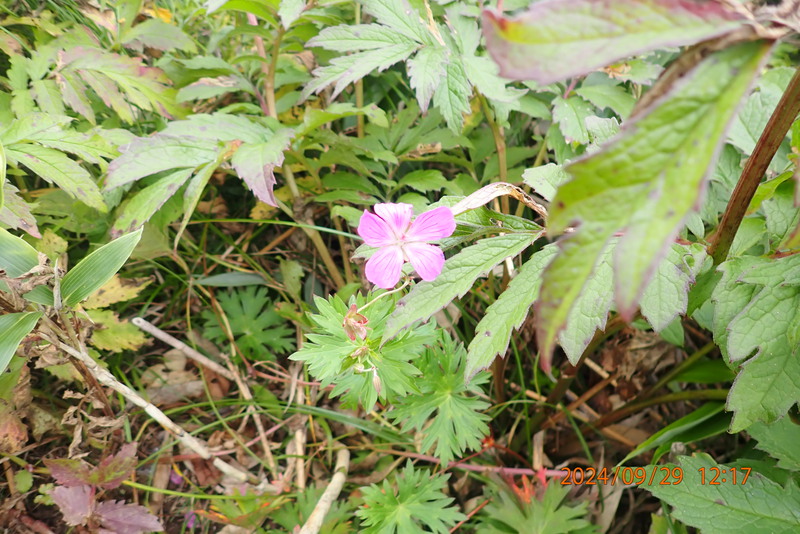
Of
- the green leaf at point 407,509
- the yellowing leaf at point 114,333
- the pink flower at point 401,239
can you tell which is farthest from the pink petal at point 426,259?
the yellowing leaf at point 114,333

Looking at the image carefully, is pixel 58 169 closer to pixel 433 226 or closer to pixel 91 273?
pixel 91 273

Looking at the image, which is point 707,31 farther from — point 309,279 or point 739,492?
point 309,279

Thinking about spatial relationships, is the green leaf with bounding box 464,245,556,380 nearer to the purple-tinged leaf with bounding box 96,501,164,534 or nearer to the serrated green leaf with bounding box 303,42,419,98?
the serrated green leaf with bounding box 303,42,419,98

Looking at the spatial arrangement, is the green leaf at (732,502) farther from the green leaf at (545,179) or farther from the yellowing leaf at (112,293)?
the yellowing leaf at (112,293)

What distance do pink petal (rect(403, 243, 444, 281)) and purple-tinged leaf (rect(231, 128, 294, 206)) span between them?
1.56 ft

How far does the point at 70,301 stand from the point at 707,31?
1.25 metres

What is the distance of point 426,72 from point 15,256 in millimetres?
994

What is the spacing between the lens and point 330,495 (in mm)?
1480

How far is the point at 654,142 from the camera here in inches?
18.9

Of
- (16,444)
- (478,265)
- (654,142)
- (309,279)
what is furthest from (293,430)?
(654,142)

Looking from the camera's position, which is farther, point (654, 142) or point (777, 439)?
point (777, 439)

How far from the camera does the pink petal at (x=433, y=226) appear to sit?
3.06ft

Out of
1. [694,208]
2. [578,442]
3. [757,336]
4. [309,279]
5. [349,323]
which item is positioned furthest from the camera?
[309,279]

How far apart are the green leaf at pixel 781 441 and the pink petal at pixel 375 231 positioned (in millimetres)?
887
